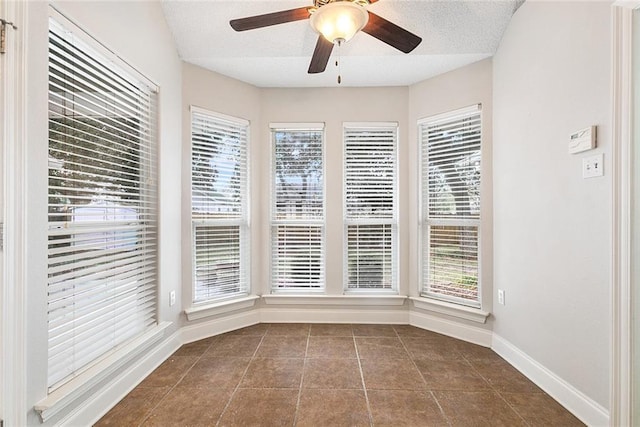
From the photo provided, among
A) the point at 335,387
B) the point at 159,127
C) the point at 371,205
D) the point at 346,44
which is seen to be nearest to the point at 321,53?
the point at 346,44

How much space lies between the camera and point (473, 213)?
2607 millimetres

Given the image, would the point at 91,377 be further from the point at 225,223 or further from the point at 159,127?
the point at 159,127

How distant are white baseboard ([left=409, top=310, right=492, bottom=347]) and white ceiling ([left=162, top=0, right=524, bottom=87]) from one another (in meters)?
2.33

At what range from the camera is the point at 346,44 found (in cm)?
246

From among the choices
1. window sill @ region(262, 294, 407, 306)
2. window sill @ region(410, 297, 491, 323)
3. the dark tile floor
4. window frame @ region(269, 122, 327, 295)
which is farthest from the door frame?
window frame @ region(269, 122, 327, 295)

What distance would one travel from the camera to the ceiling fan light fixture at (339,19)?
150 cm

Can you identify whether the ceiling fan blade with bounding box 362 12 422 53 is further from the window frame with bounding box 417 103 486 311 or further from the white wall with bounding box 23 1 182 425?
the white wall with bounding box 23 1 182 425

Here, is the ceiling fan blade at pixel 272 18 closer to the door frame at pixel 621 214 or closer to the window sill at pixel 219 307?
the door frame at pixel 621 214

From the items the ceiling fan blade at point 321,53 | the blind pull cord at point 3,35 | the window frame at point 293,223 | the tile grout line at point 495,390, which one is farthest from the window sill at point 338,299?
the blind pull cord at point 3,35

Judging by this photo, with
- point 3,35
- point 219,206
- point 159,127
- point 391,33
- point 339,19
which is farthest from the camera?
point 219,206

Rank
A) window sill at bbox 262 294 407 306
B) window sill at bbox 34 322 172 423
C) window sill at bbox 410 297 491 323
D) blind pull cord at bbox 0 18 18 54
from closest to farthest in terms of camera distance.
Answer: blind pull cord at bbox 0 18 18 54 < window sill at bbox 34 322 172 423 < window sill at bbox 410 297 491 323 < window sill at bbox 262 294 407 306

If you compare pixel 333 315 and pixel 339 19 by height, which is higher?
pixel 339 19

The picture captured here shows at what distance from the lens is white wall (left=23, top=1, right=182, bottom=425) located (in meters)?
1.29

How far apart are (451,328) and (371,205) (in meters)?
1.37
